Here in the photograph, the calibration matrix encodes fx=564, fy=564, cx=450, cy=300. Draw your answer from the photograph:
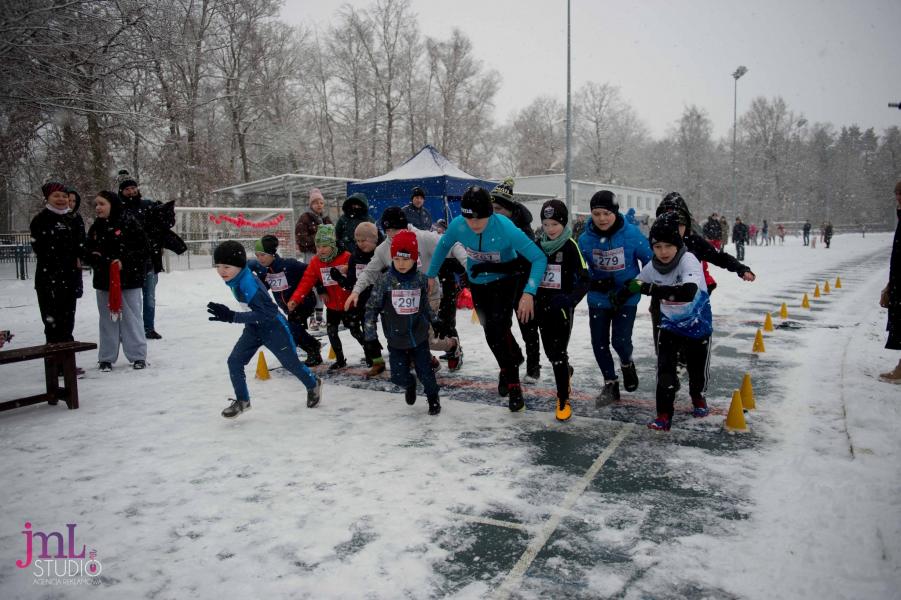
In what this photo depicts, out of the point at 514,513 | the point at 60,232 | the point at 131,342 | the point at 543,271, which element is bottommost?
the point at 514,513

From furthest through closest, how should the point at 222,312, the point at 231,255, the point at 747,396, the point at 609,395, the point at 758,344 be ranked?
the point at 758,344
the point at 609,395
the point at 747,396
the point at 231,255
the point at 222,312

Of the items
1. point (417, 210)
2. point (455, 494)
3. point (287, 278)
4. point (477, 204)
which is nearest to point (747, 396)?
point (477, 204)

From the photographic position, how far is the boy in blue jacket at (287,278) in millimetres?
6921

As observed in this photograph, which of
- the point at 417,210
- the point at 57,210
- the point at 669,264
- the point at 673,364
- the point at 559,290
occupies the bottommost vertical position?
the point at 673,364

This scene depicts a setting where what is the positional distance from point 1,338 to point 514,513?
4.09m

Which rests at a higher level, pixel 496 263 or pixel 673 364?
pixel 496 263

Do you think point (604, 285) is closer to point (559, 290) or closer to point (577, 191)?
point (559, 290)

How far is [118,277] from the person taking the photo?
6.87 m

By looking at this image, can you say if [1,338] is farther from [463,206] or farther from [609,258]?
[609,258]

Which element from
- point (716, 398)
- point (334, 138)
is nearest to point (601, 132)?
point (334, 138)

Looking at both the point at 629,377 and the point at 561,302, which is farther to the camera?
the point at 629,377

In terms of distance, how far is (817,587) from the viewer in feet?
8.46

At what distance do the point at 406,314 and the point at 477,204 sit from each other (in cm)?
120

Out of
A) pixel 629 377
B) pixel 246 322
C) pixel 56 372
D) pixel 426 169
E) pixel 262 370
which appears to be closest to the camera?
pixel 246 322
